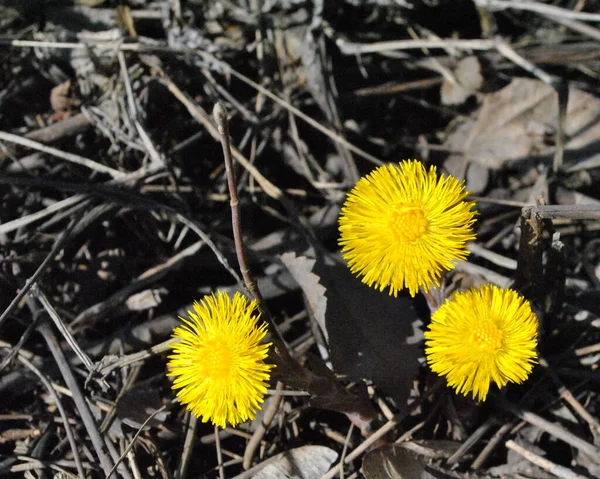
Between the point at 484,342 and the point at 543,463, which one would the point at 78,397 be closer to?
the point at 484,342

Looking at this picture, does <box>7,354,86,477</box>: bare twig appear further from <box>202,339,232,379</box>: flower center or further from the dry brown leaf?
the dry brown leaf

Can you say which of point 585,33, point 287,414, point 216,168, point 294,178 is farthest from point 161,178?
point 585,33

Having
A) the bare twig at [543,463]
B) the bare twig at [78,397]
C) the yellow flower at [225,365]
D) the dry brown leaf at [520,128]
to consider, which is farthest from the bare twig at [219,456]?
the dry brown leaf at [520,128]

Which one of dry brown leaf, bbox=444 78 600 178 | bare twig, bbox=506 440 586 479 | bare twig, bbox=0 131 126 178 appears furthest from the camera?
dry brown leaf, bbox=444 78 600 178

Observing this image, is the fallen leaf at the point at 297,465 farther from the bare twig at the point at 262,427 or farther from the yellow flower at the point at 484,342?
the yellow flower at the point at 484,342

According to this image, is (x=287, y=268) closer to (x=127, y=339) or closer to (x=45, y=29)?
(x=127, y=339)

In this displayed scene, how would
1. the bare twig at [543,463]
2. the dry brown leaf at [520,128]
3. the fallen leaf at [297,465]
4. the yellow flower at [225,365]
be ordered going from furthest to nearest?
the dry brown leaf at [520,128] < the fallen leaf at [297,465] < the bare twig at [543,463] < the yellow flower at [225,365]

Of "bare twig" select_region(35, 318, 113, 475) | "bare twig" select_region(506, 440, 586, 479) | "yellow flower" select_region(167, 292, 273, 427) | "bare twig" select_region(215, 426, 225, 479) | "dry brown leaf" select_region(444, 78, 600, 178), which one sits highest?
"dry brown leaf" select_region(444, 78, 600, 178)

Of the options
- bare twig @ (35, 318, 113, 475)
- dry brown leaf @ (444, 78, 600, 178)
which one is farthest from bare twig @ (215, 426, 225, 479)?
dry brown leaf @ (444, 78, 600, 178)

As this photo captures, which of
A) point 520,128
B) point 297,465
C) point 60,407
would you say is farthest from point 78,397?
point 520,128
